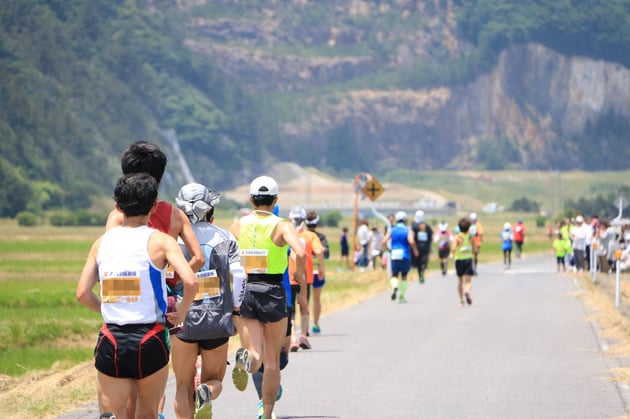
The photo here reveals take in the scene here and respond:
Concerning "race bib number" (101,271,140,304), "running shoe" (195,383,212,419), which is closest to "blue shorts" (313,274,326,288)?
"running shoe" (195,383,212,419)

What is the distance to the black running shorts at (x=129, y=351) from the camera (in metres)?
7.66

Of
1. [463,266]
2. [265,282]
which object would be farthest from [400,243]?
[265,282]

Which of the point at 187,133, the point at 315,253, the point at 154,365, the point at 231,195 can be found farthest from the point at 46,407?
the point at 187,133

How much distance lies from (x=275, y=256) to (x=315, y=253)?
20.6 ft

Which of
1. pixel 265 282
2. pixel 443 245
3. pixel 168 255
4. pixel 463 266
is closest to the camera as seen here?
pixel 168 255

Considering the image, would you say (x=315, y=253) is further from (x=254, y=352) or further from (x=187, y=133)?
(x=187, y=133)

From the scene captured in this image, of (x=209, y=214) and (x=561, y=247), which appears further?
(x=561, y=247)

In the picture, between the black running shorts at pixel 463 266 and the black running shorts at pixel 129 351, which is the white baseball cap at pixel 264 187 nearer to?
the black running shorts at pixel 129 351

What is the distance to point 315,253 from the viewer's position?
1717 cm

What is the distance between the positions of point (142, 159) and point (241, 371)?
190 cm

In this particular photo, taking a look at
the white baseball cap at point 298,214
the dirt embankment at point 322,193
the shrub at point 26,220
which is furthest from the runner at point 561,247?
the dirt embankment at point 322,193

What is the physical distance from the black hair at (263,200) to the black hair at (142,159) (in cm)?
226

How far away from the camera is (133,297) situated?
7.71 metres

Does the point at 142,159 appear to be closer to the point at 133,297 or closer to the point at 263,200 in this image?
Result: the point at 133,297
